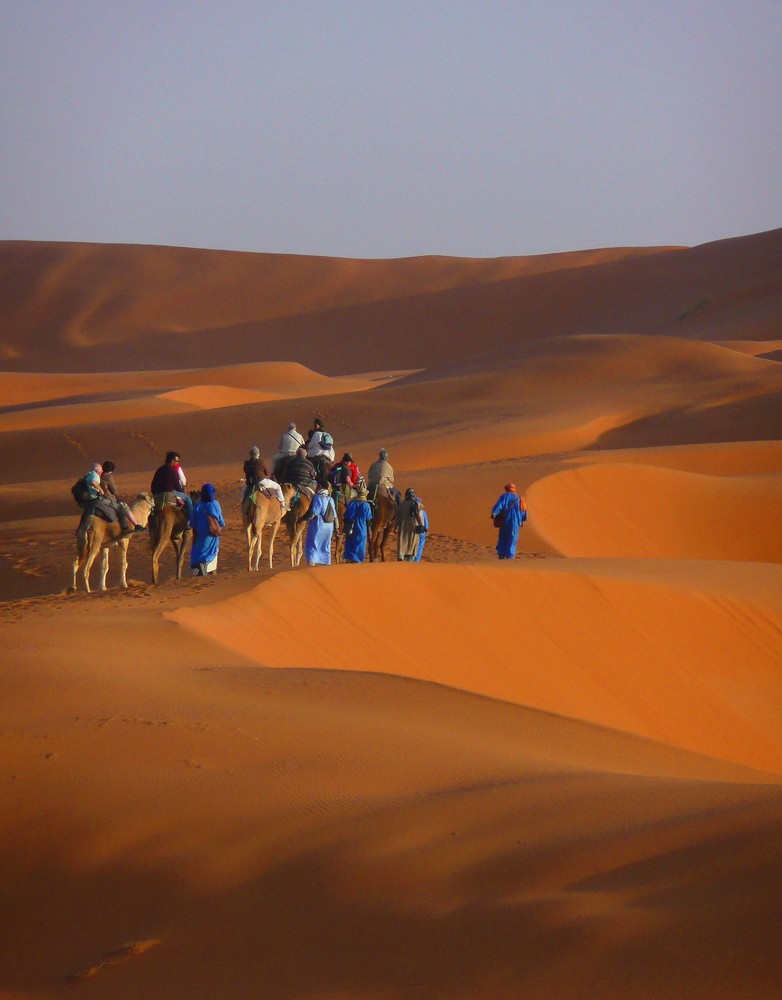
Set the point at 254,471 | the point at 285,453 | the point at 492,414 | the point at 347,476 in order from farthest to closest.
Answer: the point at 492,414, the point at 347,476, the point at 285,453, the point at 254,471

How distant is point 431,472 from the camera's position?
88.9ft

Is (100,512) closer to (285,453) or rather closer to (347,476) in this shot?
(285,453)

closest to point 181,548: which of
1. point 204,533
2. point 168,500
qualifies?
point 204,533

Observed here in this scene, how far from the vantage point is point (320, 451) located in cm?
1788

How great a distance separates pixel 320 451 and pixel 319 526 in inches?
61.7

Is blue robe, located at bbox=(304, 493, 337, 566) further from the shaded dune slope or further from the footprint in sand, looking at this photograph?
the shaded dune slope

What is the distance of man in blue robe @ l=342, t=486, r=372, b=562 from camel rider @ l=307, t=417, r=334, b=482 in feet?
2.27

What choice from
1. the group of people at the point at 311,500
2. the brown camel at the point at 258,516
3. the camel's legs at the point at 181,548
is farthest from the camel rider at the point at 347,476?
the camel's legs at the point at 181,548

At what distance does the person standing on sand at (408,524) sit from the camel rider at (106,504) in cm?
398

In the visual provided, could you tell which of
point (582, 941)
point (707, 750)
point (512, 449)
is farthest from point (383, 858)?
point (512, 449)

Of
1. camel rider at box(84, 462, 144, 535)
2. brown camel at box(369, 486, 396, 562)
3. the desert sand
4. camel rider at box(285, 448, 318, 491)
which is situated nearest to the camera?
the desert sand

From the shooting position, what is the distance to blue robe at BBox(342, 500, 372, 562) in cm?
1720

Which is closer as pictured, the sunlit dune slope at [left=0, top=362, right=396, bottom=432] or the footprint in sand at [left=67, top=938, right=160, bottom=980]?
the footprint in sand at [left=67, top=938, right=160, bottom=980]

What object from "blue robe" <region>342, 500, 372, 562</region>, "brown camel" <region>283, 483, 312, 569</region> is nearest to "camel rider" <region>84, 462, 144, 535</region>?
"brown camel" <region>283, 483, 312, 569</region>
